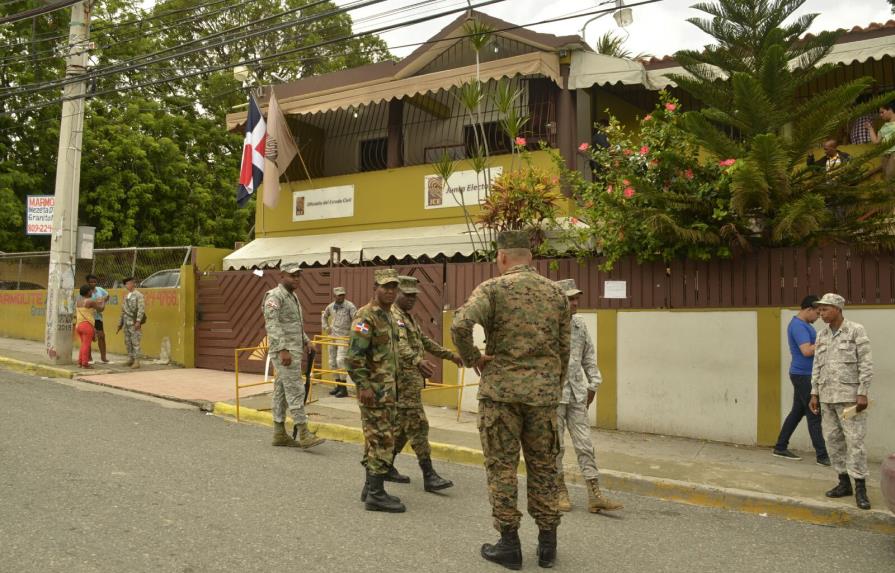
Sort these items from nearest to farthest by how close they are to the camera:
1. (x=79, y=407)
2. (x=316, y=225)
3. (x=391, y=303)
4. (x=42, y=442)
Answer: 1. (x=391, y=303)
2. (x=42, y=442)
3. (x=79, y=407)
4. (x=316, y=225)

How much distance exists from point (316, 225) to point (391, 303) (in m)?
8.91

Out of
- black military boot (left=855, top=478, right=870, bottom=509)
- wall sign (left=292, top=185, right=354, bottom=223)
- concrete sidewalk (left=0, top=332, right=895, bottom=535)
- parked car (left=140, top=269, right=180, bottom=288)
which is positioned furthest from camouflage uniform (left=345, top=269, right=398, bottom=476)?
parked car (left=140, top=269, right=180, bottom=288)

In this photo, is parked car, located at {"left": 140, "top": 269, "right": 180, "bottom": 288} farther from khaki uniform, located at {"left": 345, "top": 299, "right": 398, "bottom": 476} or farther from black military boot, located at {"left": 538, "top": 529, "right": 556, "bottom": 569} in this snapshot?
black military boot, located at {"left": 538, "top": 529, "right": 556, "bottom": 569}

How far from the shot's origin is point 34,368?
1273cm

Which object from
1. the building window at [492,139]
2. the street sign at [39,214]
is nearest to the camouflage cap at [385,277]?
the building window at [492,139]

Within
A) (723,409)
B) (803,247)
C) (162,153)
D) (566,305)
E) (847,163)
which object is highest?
(162,153)

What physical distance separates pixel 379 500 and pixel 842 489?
384 centimetres

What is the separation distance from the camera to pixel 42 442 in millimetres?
6922

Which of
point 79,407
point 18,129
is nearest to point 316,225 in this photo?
point 79,407

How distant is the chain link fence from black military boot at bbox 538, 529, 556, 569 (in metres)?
11.6

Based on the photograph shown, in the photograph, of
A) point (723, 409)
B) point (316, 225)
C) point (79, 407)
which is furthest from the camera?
point (316, 225)

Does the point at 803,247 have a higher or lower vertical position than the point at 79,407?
higher

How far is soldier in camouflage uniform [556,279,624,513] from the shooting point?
5573 millimetres

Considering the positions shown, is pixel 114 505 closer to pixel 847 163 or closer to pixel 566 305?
pixel 566 305
